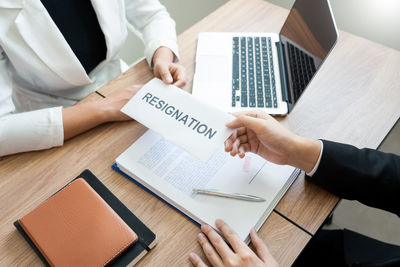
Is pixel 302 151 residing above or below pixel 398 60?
below

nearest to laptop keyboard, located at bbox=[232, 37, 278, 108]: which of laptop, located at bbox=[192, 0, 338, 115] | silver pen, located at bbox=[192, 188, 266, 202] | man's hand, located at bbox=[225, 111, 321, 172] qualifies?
laptop, located at bbox=[192, 0, 338, 115]

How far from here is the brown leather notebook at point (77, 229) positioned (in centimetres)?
60

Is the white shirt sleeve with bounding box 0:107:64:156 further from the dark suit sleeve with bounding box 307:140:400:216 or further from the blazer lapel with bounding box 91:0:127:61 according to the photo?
the dark suit sleeve with bounding box 307:140:400:216

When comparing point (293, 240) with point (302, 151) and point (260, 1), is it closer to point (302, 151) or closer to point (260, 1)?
point (302, 151)

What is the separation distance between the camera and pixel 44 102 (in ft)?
3.62

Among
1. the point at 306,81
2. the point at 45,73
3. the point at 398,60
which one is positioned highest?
the point at 398,60

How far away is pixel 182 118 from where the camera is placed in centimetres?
72

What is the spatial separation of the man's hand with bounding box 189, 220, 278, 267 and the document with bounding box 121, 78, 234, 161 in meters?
0.16

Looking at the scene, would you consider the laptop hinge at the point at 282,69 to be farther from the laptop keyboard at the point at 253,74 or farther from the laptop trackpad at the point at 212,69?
the laptop trackpad at the point at 212,69

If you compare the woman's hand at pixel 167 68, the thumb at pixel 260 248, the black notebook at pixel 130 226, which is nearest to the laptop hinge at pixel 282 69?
the woman's hand at pixel 167 68

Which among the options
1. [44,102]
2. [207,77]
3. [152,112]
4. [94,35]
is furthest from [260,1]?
[44,102]

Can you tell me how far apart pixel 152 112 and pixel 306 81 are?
0.43m

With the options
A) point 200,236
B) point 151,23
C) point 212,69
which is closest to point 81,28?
point 151,23

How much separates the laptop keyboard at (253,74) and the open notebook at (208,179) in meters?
0.19
